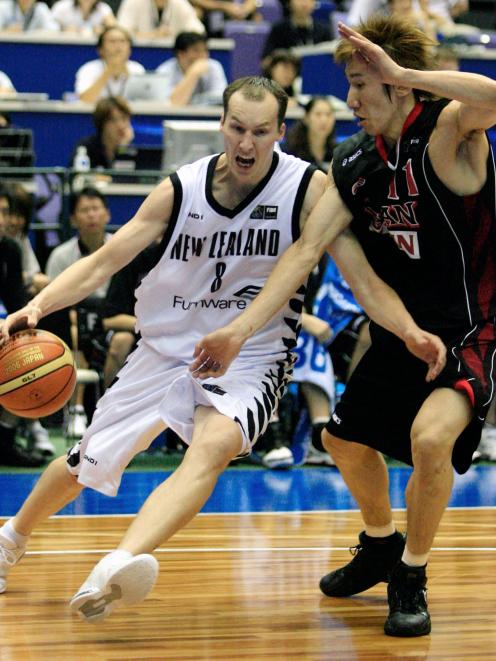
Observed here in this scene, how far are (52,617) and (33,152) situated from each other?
632 cm

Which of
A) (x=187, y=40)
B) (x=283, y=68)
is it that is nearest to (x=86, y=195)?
(x=283, y=68)

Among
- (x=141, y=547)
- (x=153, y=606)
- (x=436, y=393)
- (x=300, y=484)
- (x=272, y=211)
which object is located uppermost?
(x=272, y=211)

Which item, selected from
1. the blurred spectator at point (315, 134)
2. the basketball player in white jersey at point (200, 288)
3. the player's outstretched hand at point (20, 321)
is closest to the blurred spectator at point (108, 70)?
the blurred spectator at point (315, 134)

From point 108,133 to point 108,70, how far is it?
136 centimetres

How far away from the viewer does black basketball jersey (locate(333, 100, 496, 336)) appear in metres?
4.36

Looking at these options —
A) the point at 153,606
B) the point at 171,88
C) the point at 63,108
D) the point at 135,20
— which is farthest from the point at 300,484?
the point at 135,20

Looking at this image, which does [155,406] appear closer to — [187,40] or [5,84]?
[5,84]

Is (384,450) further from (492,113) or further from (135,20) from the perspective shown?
(135,20)

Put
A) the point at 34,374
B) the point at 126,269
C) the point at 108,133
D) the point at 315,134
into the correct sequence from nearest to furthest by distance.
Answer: the point at 34,374, the point at 126,269, the point at 315,134, the point at 108,133

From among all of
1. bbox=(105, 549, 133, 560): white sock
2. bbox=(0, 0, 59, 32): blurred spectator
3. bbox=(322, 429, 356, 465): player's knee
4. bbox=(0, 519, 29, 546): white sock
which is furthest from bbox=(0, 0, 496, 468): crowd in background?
bbox=(105, 549, 133, 560): white sock

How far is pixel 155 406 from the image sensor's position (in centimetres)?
467

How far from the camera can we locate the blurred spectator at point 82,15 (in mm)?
12758

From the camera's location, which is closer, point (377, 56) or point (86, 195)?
point (377, 56)

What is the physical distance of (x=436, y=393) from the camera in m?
4.31
